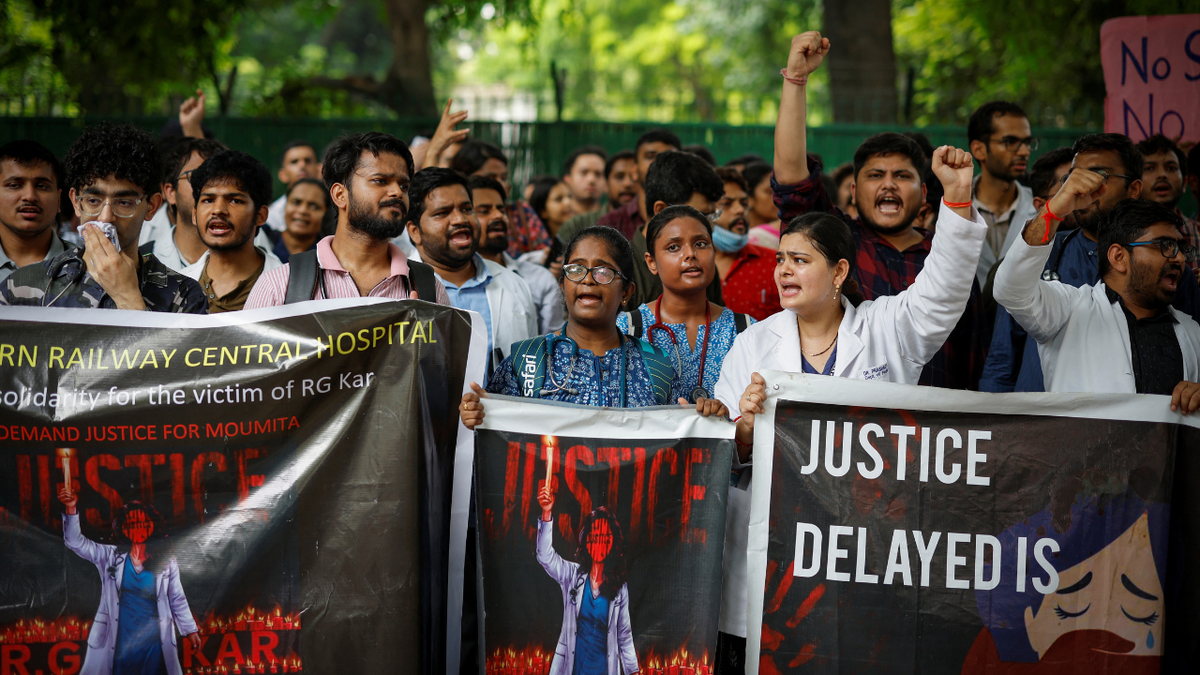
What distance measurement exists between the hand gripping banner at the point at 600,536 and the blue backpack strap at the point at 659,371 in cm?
32

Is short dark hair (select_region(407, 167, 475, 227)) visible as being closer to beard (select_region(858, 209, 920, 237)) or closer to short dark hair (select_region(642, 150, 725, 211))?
short dark hair (select_region(642, 150, 725, 211))

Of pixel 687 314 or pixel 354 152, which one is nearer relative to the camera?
pixel 354 152

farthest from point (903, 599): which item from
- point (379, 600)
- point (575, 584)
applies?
point (379, 600)

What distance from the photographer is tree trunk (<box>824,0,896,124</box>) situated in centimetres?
1409

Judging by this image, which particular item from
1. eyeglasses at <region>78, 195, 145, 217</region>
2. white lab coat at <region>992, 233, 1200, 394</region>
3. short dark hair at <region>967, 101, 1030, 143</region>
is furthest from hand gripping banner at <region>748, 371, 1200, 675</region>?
short dark hair at <region>967, 101, 1030, 143</region>

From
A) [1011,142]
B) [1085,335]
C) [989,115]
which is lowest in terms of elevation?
[1085,335]

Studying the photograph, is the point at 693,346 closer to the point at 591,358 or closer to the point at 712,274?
the point at 712,274

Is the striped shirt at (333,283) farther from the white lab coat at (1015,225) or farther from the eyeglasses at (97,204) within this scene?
the white lab coat at (1015,225)

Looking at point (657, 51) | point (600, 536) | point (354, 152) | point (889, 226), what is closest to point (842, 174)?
point (889, 226)

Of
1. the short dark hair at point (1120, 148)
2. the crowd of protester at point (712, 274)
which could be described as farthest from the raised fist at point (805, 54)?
the short dark hair at point (1120, 148)

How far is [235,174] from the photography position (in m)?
4.63

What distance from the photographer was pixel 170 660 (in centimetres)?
347

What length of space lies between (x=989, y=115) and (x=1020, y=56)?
9.08 m

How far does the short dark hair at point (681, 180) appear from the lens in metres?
5.71
